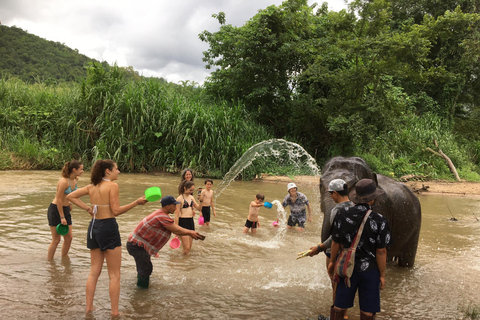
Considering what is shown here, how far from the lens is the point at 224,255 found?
6016 millimetres

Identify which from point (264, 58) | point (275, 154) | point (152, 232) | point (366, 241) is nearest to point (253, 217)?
point (152, 232)

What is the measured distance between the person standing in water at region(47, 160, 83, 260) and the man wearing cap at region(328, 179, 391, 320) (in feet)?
11.5

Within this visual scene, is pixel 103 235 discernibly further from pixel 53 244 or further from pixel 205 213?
pixel 205 213

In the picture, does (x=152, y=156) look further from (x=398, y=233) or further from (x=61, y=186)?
(x=398, y=233)

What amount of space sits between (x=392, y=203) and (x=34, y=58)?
43.2 m

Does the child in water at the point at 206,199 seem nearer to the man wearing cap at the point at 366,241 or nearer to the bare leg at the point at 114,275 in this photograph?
the bare leg at the point at 114,275

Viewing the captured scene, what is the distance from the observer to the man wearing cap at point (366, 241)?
10.1ft

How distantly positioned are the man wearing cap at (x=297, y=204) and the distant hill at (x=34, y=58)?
33286mm

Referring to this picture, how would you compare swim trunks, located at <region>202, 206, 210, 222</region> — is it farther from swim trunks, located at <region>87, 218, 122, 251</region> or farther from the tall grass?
the tall grass

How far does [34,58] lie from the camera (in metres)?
39.9

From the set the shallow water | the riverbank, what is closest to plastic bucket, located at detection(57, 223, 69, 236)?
the shallow water

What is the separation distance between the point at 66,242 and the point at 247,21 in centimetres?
1662

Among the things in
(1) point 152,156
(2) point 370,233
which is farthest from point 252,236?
(1) point 152,156

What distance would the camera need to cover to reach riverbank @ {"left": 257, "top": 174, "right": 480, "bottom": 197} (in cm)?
1413
